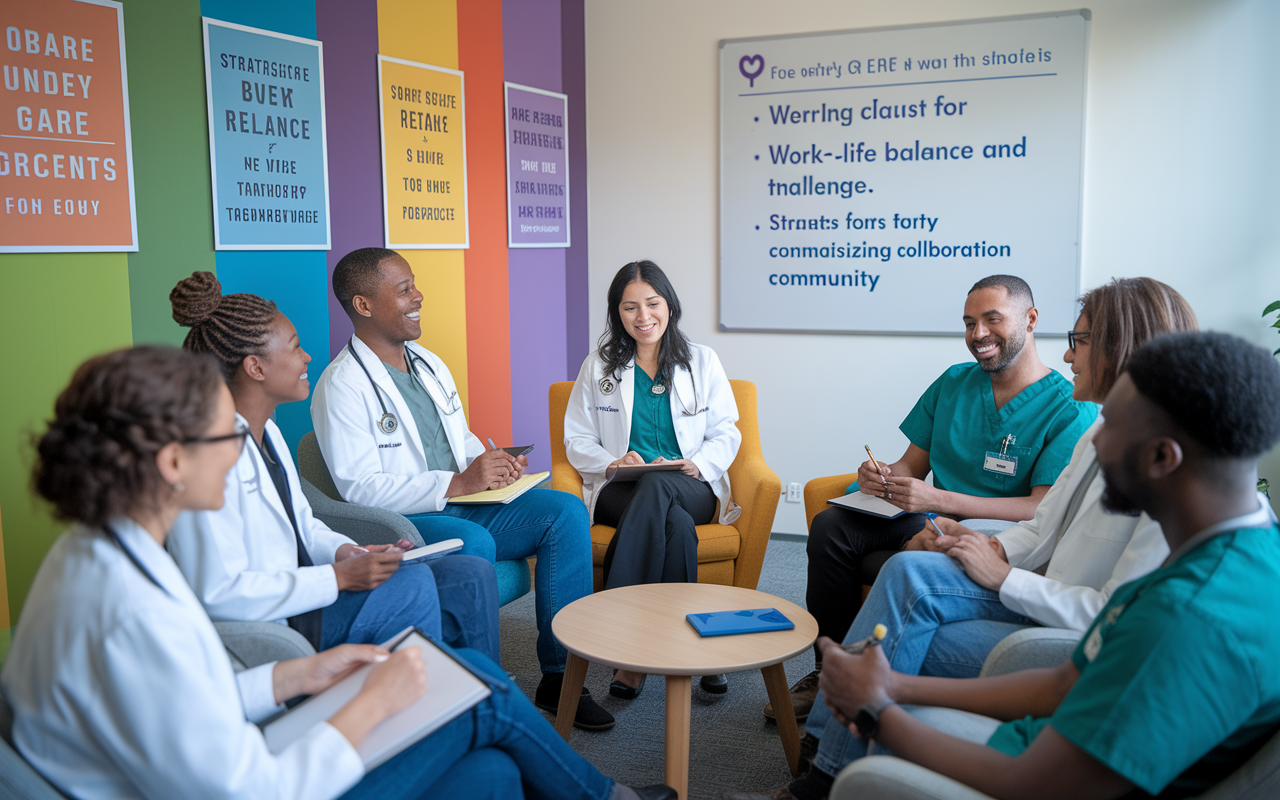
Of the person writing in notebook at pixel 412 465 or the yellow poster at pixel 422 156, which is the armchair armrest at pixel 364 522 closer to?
the person writing in notebook at pixel 412 465

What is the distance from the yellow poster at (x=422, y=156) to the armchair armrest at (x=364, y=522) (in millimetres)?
1357

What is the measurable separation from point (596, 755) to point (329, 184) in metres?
2.23

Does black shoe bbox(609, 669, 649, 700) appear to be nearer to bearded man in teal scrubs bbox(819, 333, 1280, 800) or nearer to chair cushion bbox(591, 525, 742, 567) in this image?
chair cushion bbox(591, 525, 742, 567)

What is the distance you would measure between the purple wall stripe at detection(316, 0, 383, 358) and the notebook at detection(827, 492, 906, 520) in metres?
1.95

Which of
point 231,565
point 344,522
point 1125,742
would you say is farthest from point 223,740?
point 344,522

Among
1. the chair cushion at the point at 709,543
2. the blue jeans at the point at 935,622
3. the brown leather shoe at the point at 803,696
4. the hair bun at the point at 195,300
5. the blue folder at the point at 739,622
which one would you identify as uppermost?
the hair bun at the point at 195,300

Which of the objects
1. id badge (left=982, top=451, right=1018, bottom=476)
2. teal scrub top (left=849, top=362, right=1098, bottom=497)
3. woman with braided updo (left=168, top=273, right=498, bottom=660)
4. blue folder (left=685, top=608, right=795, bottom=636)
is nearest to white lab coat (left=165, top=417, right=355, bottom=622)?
woman with braided updo (left=168, top=273, right=498, bottom=660)

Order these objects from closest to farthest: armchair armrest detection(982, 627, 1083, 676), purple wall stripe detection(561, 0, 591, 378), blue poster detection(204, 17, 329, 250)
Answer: armchair armrest detection(982, 627, 1083, 676), blue poster detection(204, 17, 329, 250), purple wall stripe detection(561, 0, 591, 378)

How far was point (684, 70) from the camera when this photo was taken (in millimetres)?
4637

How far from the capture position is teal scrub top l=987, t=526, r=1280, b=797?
1.12m

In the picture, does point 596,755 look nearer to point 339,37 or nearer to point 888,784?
point 888,784

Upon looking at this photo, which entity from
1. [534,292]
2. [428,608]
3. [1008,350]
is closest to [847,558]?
[1008,350]

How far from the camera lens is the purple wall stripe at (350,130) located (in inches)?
133

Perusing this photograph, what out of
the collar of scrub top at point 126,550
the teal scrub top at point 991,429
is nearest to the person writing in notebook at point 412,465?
the teal scrub top at point 991,429
